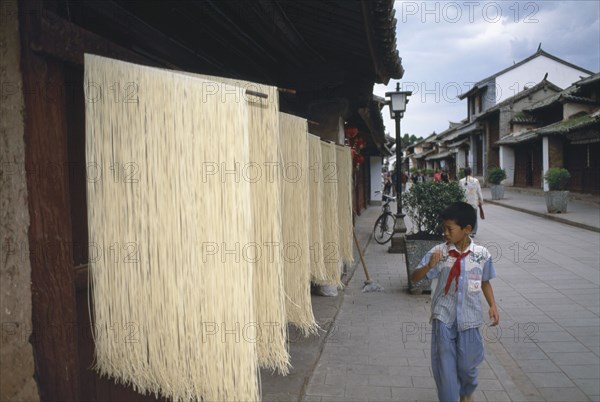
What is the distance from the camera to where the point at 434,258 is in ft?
9.32

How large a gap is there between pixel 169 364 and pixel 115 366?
0.35 meters

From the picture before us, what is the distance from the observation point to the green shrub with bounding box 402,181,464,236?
21.6 ft

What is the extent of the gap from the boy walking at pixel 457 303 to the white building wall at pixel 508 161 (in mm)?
27952

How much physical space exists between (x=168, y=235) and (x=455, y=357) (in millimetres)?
1921

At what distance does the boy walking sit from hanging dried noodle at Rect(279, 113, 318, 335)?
46.2 inches

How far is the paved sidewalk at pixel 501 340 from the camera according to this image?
3.42m

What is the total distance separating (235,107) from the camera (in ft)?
6.53

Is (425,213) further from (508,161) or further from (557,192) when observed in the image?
(508,161)

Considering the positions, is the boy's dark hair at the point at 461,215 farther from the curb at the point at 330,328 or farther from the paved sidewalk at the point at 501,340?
the curb at the point at 330,328

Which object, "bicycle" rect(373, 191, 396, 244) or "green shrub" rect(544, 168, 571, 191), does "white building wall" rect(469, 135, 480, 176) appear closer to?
"green shrub" rect(544, 168, 571, 191)

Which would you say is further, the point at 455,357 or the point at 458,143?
the point at 458,143

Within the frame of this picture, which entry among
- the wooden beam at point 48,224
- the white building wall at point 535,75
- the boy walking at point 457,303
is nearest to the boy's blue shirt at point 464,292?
the boy walking at point 457,303

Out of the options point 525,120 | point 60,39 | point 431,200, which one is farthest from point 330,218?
point 525,120

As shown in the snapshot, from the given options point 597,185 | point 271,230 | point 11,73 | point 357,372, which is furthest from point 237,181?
point 597,185
